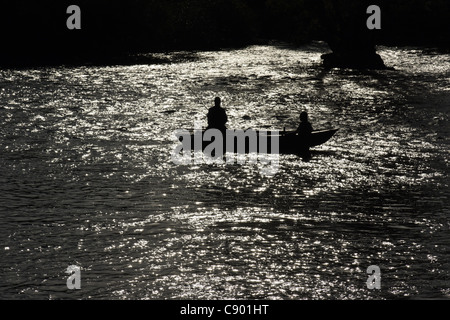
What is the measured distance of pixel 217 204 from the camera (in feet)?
76.0

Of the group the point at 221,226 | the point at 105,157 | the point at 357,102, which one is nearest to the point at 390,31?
the point at 357,102

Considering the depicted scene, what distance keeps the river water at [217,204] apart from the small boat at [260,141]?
1.62ft

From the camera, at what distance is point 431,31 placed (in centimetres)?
8512

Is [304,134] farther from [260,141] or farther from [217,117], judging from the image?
[217,117]

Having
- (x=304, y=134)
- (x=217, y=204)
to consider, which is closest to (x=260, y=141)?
(x=304, y=134)

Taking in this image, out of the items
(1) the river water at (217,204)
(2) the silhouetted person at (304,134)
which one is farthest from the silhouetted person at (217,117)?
→ (2) the silhouetted person at (304,134)

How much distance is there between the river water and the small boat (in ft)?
1.62

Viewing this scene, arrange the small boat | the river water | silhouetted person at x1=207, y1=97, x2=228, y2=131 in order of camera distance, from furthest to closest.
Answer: silhouetted person at x1=207, y1=97, x2=228, y2=131 < the small boat < the river water

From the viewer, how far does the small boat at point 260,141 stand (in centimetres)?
2908

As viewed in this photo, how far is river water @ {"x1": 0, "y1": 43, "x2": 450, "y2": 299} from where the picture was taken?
1736 centimetres

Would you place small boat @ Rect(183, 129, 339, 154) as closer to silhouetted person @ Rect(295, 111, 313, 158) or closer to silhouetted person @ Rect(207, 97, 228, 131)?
silhouetted person @ Rect(295, 111, 313, 158)

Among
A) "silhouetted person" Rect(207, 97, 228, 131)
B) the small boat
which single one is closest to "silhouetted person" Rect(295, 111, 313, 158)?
the small boat

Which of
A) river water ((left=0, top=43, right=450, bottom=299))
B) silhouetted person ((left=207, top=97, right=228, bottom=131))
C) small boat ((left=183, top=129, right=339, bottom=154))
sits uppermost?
silhouetted person ((left=207, top=97, right=228, bottom=131))

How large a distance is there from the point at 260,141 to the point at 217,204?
6.82 m
